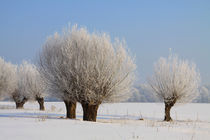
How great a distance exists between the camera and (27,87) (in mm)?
36562

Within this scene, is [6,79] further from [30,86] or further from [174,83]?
[174,83]

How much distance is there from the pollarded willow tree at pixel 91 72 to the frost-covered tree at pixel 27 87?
59.1ft

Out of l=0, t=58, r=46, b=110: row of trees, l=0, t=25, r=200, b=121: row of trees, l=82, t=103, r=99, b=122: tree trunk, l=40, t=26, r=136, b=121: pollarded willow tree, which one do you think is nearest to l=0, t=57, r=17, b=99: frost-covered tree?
l=0, t=58, r=46, b=110: row of trees

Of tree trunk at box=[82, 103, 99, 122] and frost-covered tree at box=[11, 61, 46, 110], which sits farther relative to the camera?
frost-covered tree at box=[11, 61, 46, 110]

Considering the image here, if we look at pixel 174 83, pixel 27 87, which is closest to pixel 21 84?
pixel 27 87

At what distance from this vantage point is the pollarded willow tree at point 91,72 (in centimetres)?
1592

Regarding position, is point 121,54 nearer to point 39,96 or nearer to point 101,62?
point 101,62

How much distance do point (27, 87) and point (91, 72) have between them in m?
22.8

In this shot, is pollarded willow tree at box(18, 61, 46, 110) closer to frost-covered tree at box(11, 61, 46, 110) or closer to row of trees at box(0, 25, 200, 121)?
frost-covered tree at box(11, 61, 46, 110)

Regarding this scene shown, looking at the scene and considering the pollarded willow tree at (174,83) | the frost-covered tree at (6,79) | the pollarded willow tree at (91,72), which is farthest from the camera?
the frost-covered tree at (6,79)

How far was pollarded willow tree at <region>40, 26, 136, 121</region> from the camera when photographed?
52.2 ft

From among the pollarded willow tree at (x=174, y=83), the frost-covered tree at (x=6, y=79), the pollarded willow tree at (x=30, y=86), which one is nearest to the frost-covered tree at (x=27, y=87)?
the pollarded willow tree at (x=30, y=86)

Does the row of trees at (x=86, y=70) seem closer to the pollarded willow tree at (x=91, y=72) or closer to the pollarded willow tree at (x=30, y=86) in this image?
the pollarded willow tree at (x=91, y=72)

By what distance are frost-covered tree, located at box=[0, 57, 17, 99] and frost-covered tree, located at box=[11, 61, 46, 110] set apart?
1.25 m
